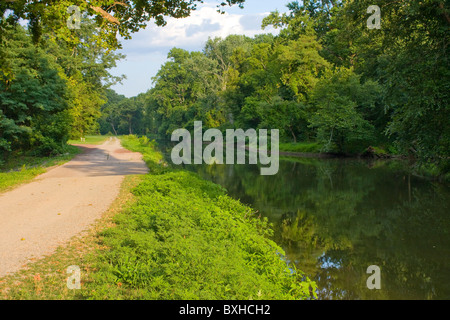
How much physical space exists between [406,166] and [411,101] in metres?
13.9

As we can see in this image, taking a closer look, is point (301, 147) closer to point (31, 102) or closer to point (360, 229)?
point (31, 102)

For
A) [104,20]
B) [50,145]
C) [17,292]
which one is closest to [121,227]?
[17,292]

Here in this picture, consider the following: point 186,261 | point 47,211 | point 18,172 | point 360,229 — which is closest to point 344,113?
point 360,229

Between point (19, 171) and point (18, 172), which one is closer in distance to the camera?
point (18, 172)

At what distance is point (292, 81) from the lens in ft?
138

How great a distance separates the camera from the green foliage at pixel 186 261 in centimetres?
477

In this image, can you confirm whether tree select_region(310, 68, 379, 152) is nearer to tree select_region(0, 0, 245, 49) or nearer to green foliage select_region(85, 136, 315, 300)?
tree select_region(0, 0, 245, 49)

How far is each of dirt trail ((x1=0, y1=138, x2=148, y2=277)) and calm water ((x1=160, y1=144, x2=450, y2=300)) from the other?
4.61m

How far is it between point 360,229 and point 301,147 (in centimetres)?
2887

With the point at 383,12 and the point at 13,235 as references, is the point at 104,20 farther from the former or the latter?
the point at 383,12

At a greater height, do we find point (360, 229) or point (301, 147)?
point (301, 147)

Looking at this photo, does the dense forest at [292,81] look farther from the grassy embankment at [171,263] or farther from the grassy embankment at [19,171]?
the grassy embankment at [171,263]

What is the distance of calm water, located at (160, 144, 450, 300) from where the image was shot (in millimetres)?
7035

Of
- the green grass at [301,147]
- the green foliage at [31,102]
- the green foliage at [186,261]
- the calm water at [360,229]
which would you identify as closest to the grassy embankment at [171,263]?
the green foliage at [186,261]
